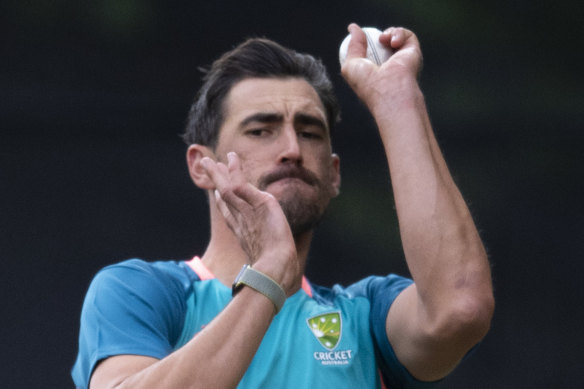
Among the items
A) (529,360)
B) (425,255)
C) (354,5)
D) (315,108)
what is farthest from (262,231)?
(529,360)

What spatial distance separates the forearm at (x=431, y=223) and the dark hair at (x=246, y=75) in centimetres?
73

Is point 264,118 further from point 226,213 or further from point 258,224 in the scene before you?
point 258,224

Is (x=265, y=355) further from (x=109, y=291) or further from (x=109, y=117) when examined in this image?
(x=109, y=117)

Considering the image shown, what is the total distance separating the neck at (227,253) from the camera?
8.79 ft

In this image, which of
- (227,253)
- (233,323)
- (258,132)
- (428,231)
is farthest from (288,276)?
(258,132)

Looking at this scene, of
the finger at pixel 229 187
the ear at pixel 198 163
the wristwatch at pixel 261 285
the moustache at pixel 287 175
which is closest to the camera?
the wristwatch at pixel 261 285

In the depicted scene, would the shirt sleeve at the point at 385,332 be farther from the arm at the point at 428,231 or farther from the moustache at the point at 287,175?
the moustache at the point at 287,175

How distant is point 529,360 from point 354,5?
1.80 metres

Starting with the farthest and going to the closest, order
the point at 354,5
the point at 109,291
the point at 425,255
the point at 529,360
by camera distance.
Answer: the point at 529,360 < the point at 354,5 < the point at 109,291 < the point at 425,255

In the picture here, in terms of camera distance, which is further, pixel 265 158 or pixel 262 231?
pixel 265 158

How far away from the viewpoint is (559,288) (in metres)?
4.34

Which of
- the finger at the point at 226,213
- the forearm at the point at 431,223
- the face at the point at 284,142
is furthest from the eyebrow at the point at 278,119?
the forearm at the point at 431,223

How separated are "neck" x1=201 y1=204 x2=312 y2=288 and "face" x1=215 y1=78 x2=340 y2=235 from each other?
87 millimetres

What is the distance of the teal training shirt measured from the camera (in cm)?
230
